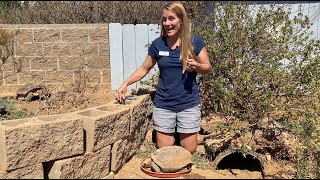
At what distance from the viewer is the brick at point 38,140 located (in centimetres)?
307

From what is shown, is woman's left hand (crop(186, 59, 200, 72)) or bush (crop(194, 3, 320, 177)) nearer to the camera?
woman's left hand (crop(186, 59, 200, 72))

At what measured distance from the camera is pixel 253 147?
4.22 meters

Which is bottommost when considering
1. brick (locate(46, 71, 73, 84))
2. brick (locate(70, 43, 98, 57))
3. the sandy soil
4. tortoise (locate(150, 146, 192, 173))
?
the sandy soil

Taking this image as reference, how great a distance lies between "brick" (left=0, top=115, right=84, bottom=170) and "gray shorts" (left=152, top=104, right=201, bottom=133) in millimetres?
1101

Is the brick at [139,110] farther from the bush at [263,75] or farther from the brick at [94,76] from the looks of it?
the brick at [94,76]

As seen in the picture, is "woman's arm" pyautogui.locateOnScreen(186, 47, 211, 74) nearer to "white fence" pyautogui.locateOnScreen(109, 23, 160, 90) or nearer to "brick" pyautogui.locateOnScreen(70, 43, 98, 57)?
"white fence" pyautogui.locateOnScreen(109, 23, 160, 90)

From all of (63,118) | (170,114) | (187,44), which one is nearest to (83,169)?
(63,118)

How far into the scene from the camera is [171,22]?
4.00 metres

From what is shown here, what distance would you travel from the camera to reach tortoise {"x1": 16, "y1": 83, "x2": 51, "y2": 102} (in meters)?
5.63

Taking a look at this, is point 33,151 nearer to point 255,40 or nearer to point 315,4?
point 255,40

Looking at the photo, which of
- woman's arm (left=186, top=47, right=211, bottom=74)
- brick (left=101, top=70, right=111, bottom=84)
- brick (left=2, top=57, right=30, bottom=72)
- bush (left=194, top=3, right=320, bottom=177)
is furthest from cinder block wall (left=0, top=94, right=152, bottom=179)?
brick (left=2, top=57, right=30, bottom=72)

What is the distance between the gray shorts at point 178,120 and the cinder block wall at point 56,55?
2.00m

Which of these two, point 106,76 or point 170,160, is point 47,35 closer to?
point 106,76

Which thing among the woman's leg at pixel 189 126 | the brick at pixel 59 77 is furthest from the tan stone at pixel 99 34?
the woman's leg at pixel 189 126
